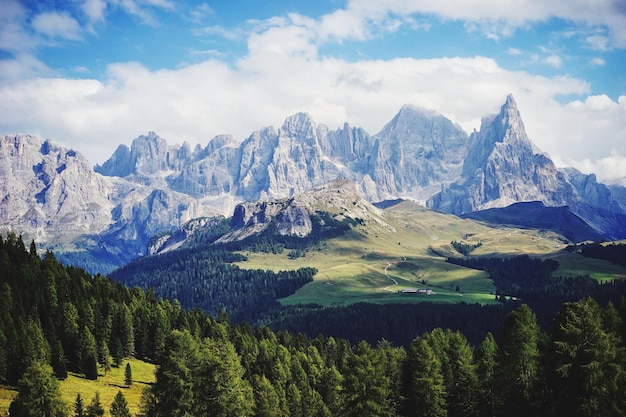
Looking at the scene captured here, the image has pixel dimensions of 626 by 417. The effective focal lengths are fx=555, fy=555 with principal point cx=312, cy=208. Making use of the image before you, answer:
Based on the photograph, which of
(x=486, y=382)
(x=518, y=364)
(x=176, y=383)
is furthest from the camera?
(x=486, y=382)

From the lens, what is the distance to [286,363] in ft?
422

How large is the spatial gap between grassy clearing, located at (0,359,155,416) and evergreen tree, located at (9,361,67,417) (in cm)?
487

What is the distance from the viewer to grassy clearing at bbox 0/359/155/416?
293 ft

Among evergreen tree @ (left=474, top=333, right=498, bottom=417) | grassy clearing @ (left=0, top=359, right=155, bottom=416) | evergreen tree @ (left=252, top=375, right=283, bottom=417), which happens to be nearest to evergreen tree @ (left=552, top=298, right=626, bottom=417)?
evergreen tree @ (left=474, top=333, right=498, bottom=417)

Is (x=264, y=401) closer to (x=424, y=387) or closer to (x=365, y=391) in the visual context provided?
(x=365, y=391)

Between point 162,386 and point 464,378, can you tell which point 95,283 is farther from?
point 464,378

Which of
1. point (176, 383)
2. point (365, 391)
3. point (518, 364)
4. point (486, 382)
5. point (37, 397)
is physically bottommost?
point (486, 382)

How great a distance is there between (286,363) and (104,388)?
41.3m

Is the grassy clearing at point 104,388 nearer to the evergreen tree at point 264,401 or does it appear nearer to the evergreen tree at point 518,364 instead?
the evergreen tree at point 264,401

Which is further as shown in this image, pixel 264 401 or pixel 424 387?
pixel 264 401

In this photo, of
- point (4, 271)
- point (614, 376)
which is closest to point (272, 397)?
point (614, 376)

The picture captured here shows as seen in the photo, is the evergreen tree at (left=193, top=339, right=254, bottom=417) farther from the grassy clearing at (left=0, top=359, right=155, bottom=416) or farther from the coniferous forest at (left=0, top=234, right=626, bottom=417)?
the grassy clearing at (left=0, top=359, right=155, bottom=416)

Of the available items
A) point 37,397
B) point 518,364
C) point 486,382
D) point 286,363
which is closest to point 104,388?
point 37,397

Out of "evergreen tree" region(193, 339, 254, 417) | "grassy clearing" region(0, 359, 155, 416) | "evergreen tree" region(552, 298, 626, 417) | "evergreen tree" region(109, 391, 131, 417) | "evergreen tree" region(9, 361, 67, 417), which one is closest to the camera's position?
"evergreen tree" region(552, 298, 626, 417)
